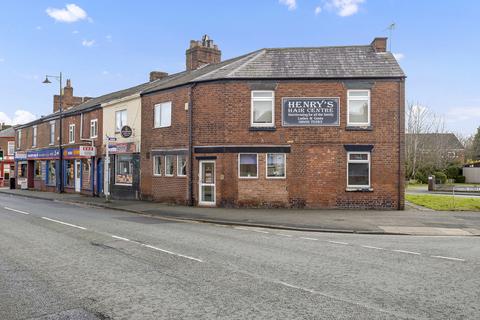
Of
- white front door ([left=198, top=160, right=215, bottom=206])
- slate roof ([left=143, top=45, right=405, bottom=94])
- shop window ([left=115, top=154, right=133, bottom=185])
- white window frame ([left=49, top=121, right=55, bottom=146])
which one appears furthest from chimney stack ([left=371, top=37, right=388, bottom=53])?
white window frame ([left=49, top=121, right=55, bottom=146])

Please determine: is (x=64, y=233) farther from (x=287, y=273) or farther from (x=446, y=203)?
(x=446, y=203)

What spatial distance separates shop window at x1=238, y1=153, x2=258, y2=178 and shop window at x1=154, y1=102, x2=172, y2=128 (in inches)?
191

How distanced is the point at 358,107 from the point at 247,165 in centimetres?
581

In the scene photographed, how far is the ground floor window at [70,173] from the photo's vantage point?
32.3 m

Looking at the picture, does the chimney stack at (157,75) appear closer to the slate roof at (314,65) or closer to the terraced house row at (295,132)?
the slate roof at (314,65)

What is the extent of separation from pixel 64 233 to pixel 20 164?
115 ft

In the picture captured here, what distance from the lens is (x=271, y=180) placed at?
19625 mm

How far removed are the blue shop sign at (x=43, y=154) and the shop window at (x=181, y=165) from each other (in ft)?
55.2

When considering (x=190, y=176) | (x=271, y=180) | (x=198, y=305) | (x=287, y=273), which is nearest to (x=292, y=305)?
(x=198, y=305)

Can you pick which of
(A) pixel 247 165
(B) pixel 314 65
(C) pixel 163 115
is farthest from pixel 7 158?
(B) pixel 314 65

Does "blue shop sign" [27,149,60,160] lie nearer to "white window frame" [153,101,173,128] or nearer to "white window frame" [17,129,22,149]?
"white window frame" [17,129,22,149]

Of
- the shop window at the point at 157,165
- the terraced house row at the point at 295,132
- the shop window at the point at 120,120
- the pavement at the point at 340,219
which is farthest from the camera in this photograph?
the shop window at the point at 120,120

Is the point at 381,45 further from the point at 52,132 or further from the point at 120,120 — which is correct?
the point at 52,132

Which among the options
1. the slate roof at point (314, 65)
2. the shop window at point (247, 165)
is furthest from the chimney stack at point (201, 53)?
the shop window at point (247, 165)
